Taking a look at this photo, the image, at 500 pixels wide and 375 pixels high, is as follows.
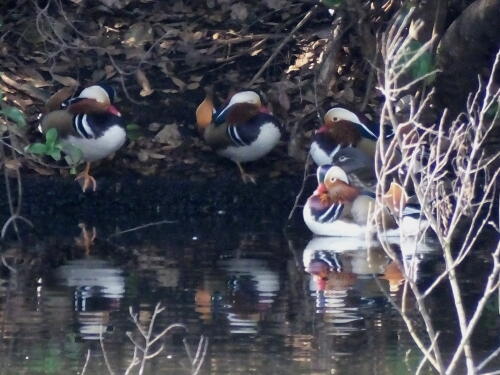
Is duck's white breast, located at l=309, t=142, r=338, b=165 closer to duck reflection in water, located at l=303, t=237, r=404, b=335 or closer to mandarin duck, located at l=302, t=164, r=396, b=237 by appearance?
mandarin duck, located at l=302, t=164, r=396, b=237

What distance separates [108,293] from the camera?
23.1 ft

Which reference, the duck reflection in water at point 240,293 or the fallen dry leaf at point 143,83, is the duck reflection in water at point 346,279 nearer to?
the duck reflection in water at point 240,293

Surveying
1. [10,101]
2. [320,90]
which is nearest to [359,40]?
[320,90]

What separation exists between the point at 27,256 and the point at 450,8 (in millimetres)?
4536

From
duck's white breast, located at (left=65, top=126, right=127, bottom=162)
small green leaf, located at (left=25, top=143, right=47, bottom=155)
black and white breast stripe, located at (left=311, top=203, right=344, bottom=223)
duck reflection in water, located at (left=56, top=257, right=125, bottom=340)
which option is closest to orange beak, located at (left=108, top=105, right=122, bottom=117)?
duck's white breast, located at (left=65, top=126, right=127, bottom=162)

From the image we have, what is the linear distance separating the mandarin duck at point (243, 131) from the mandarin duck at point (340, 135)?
1.18 ft

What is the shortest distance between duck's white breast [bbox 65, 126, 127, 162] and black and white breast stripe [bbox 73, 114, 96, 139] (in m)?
0.03

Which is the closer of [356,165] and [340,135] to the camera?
[356,165]

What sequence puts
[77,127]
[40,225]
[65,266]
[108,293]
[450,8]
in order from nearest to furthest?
[108,293] → [65,266] → [40,225] → [77,127] → [450,8]

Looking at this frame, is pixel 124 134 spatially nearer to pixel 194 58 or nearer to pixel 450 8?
pixel 194 58

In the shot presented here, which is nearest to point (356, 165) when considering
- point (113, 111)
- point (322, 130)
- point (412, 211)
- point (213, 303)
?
point (322, 130)

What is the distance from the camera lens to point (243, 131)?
1025 cm

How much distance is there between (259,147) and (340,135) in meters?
0.68

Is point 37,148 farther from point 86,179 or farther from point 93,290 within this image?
point 93,290
